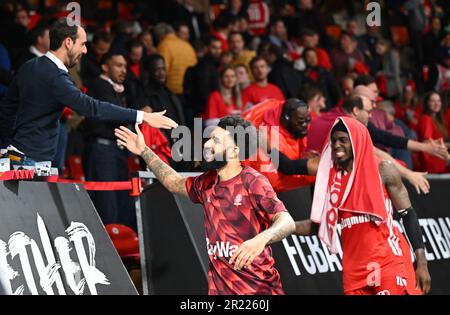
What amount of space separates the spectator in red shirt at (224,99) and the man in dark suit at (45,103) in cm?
468

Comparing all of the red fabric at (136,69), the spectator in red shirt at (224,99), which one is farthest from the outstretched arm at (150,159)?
the red fabric at (136,69)

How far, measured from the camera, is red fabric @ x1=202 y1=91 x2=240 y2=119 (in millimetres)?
13422

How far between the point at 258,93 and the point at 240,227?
667 cm

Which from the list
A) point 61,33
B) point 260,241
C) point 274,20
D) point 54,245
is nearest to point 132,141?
point 54,245

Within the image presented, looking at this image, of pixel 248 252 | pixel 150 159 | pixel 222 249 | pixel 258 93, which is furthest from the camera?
pixel 258 93

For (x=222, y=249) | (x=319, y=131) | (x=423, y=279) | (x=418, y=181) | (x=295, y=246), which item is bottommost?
(x=423, y=279)

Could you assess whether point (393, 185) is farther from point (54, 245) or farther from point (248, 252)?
point (54, 245)

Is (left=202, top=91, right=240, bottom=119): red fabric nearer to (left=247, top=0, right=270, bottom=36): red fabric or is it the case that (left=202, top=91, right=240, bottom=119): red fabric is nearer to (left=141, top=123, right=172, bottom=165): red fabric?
(left=141, top=123, right=172, bottom=165): red fabric

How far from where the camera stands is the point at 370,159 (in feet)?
28.6

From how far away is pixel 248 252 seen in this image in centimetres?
677

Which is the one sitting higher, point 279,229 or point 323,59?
point 323,59

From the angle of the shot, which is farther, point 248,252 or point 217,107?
point 217,107

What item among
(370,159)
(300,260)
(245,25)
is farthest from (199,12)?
(370,159)

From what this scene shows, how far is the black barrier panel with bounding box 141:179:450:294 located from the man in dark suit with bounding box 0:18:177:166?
1.56m
